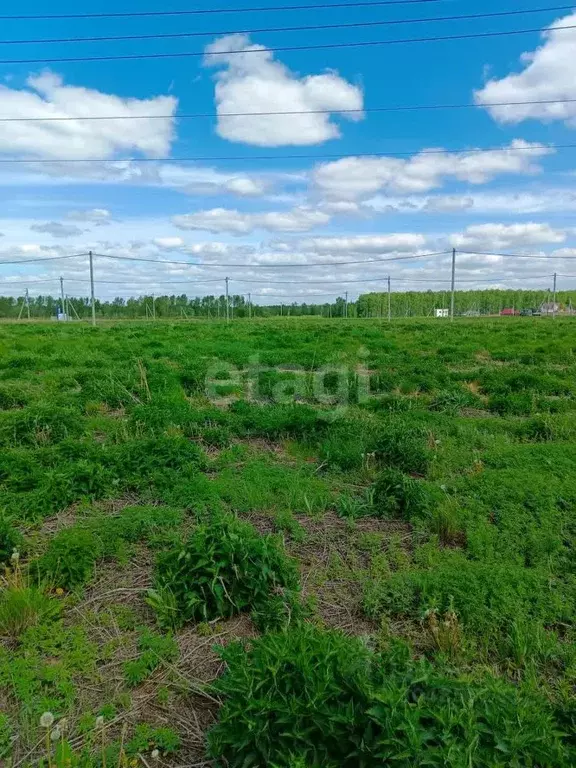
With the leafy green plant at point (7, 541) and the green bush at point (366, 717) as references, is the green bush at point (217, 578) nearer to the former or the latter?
the green bush at point (366, 717)

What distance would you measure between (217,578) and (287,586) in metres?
0.43

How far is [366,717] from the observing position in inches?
73.0

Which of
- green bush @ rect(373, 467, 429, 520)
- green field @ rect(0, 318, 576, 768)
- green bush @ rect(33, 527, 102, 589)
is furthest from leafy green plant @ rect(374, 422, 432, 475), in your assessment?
green bush @ rect(33, 527, 102, 589)

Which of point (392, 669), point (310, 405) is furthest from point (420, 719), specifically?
point (310, 405)

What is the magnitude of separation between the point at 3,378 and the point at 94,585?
7561mm

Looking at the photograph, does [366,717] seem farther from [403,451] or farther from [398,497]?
[403,451]

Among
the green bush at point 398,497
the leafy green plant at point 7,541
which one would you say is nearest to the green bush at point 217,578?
the leafy green plant at point 7,541

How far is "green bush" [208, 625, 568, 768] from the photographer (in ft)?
5.74

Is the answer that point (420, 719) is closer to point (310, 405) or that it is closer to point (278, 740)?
point (278, 740)

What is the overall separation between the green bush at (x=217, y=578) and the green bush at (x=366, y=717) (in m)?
0.76

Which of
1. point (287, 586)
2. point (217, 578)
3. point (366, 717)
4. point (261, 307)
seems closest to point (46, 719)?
point (217, 578)

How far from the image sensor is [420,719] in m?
1.85

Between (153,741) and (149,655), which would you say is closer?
(153,741)

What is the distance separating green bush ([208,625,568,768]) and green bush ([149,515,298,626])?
76 centimetres
